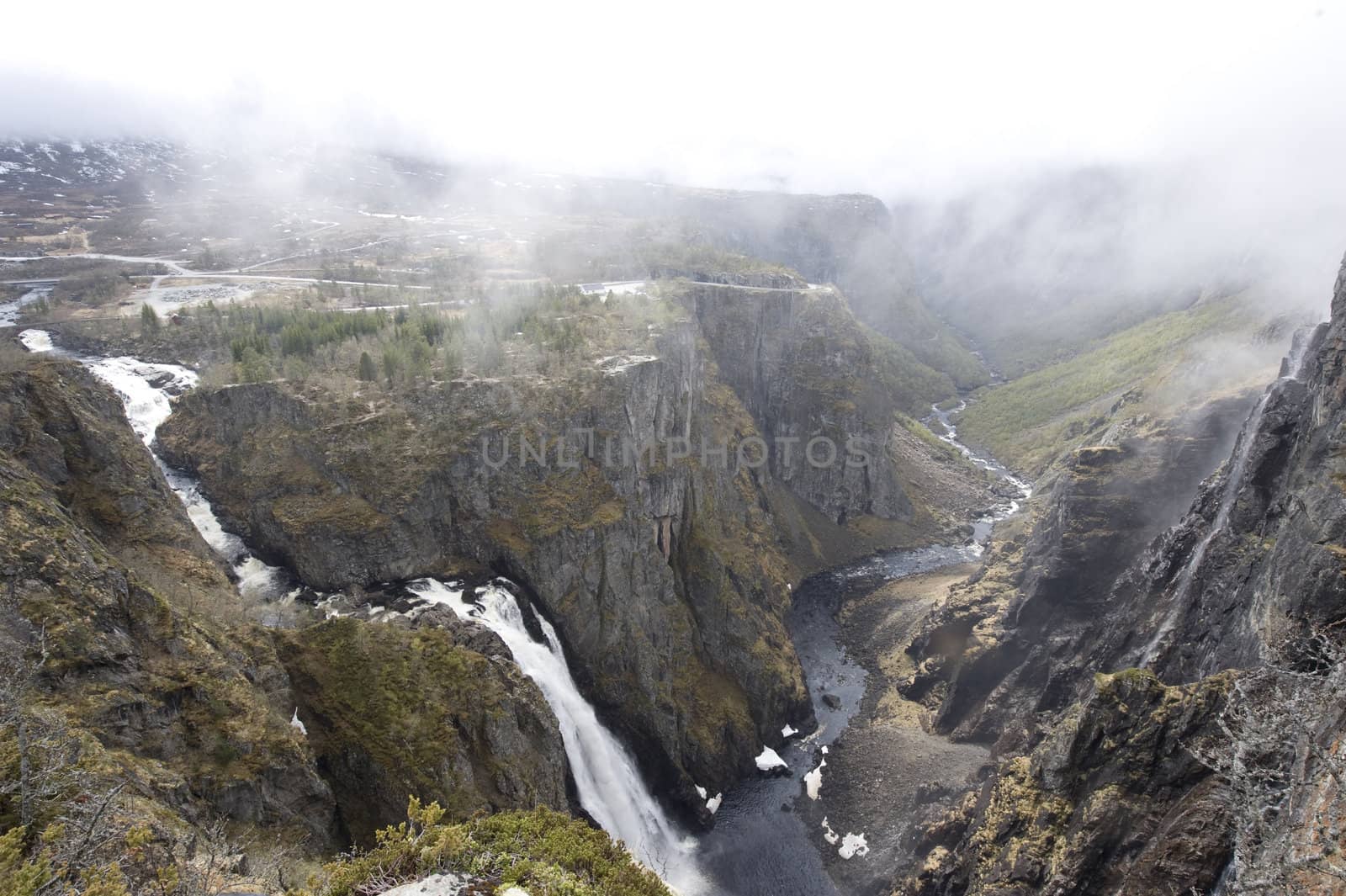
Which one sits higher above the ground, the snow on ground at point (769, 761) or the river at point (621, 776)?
the river at point (621, 776)

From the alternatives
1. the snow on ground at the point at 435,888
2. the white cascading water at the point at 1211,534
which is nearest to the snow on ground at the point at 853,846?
the white cascading water at the point at 1211,534

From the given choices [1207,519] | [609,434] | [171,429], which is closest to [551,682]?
[609,434]

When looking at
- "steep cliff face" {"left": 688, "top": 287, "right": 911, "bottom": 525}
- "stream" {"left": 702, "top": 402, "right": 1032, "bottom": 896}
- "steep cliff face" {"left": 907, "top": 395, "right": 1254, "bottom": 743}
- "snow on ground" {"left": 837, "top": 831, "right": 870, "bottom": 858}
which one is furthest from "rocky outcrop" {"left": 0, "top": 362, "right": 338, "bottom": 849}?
"steep cliff face" {"left": 688, "top": 287, "right": 911, "bottom": 525}

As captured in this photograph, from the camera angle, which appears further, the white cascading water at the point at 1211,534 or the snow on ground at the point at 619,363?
the snow on ground at the point at 619,363

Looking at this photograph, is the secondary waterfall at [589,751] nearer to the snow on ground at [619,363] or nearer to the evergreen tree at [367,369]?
the evergreen tree at [367,369]

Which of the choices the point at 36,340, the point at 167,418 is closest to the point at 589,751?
the point at 167,418

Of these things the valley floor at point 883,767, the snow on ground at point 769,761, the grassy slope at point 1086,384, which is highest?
the grassy slope at point 1086,384

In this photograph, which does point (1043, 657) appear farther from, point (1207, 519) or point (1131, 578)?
point (1207, 519)
